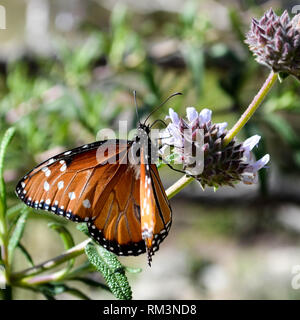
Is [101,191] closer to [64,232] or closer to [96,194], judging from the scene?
[96,194]

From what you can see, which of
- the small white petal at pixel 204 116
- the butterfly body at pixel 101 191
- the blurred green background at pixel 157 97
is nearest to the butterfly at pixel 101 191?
the butterfly body at pixel 101 191

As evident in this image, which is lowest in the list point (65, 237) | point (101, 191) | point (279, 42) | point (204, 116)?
point (65, 237)

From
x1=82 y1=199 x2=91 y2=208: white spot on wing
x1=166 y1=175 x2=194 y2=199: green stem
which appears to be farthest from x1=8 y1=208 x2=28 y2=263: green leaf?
x1=166 y1=175 x2=194 y2=199: green stem

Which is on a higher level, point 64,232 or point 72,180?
point 72,180

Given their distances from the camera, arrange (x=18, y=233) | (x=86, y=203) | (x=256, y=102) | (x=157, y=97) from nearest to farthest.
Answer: (x=256, y=102), (x=86, y=203), (x=18, y=233), (x=157, y=97)

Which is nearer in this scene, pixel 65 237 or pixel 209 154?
pixel 209 154

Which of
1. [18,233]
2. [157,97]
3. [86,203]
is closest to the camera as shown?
[86,203]

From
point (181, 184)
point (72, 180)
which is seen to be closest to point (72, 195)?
point (72, 180)

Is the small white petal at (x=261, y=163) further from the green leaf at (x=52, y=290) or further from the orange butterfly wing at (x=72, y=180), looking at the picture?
the green leaf at (x=52, y=290)
